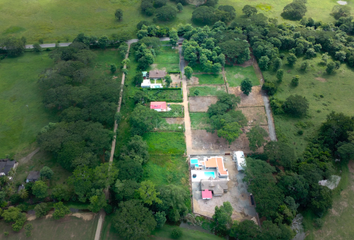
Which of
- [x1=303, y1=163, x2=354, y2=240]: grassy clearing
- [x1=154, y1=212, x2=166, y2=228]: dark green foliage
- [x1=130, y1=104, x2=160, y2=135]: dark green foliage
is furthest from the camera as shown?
[x1=130, y1=104, x2=160, y2=135]: dark green foliage

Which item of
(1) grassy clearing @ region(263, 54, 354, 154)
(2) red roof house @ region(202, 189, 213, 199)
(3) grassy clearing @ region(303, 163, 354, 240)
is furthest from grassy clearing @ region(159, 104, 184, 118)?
(3) grassy clearing @ region(303, 163, 354, 240)

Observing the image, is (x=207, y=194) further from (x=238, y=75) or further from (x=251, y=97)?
(x=238, y=75)

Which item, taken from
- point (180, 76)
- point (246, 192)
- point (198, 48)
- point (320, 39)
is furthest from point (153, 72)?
point (320, 39)

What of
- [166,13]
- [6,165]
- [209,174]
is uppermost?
[166,13]

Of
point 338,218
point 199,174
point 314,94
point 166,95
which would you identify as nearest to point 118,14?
point 166,95

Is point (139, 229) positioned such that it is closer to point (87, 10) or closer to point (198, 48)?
point (198, 48)

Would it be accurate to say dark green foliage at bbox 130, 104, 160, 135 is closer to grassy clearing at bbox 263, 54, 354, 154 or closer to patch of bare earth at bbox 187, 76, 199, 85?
patch of bare earth at bbox 187, 76, 199, 85
